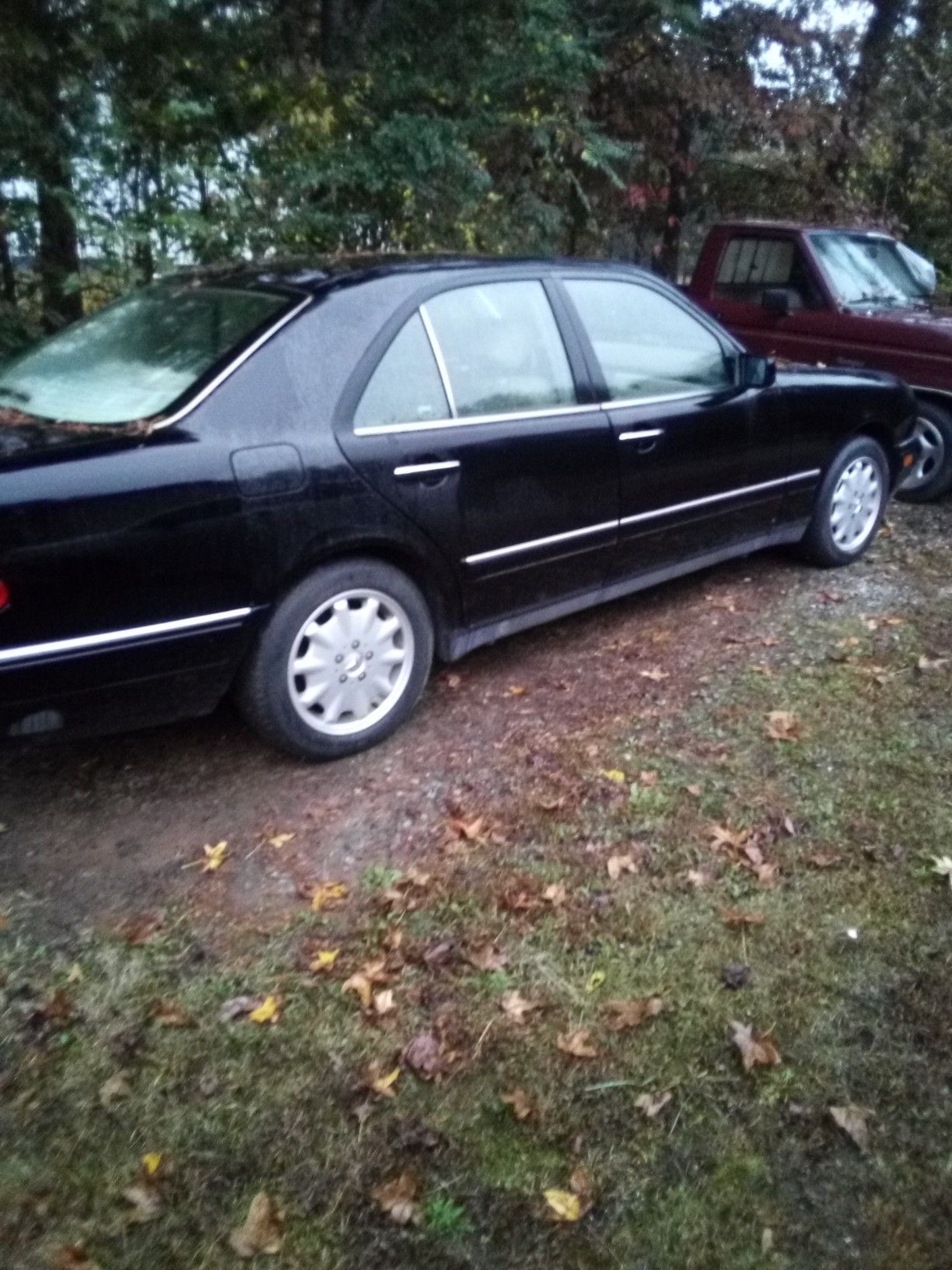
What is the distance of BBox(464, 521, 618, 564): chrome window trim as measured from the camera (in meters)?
4.22

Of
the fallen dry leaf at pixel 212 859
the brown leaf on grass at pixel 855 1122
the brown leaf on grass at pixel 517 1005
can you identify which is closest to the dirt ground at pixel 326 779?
the fallen dry leaf at pixel 212 859

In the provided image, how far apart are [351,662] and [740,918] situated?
1544 millimetres

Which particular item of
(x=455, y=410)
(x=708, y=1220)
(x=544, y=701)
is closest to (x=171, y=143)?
(x=455, y=410)

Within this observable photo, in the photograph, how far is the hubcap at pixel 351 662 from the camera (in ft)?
12.5

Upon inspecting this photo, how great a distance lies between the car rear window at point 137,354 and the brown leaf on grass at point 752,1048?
A: 2.42 m

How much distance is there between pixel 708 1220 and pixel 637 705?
7.77ft

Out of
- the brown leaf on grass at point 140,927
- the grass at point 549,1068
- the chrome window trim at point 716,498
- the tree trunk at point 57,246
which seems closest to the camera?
the grass at point 549,1068

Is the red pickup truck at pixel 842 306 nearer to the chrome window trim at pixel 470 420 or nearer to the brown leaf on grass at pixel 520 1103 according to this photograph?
the chrome window trim at pixel 470 420

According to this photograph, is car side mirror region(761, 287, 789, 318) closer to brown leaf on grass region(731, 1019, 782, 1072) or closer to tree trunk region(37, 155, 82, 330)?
tree trunk region(37, 155, 82, 330)

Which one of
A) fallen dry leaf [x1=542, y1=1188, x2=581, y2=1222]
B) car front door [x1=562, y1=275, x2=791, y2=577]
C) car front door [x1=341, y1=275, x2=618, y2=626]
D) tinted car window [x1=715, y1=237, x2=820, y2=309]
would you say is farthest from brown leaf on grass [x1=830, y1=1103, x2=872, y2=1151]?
tinted car window [x1=715, y1=237, x2=820, y2=309]

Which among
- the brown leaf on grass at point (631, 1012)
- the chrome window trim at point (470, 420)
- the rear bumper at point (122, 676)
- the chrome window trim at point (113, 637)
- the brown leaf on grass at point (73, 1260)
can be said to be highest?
the chrome window trim at point (470, 420)

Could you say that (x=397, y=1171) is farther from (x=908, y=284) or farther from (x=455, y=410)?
(x=908, y=284)

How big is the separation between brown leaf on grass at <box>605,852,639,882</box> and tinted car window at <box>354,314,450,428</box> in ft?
5.33

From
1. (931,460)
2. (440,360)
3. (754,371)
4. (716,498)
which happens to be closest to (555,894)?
(440,360)
